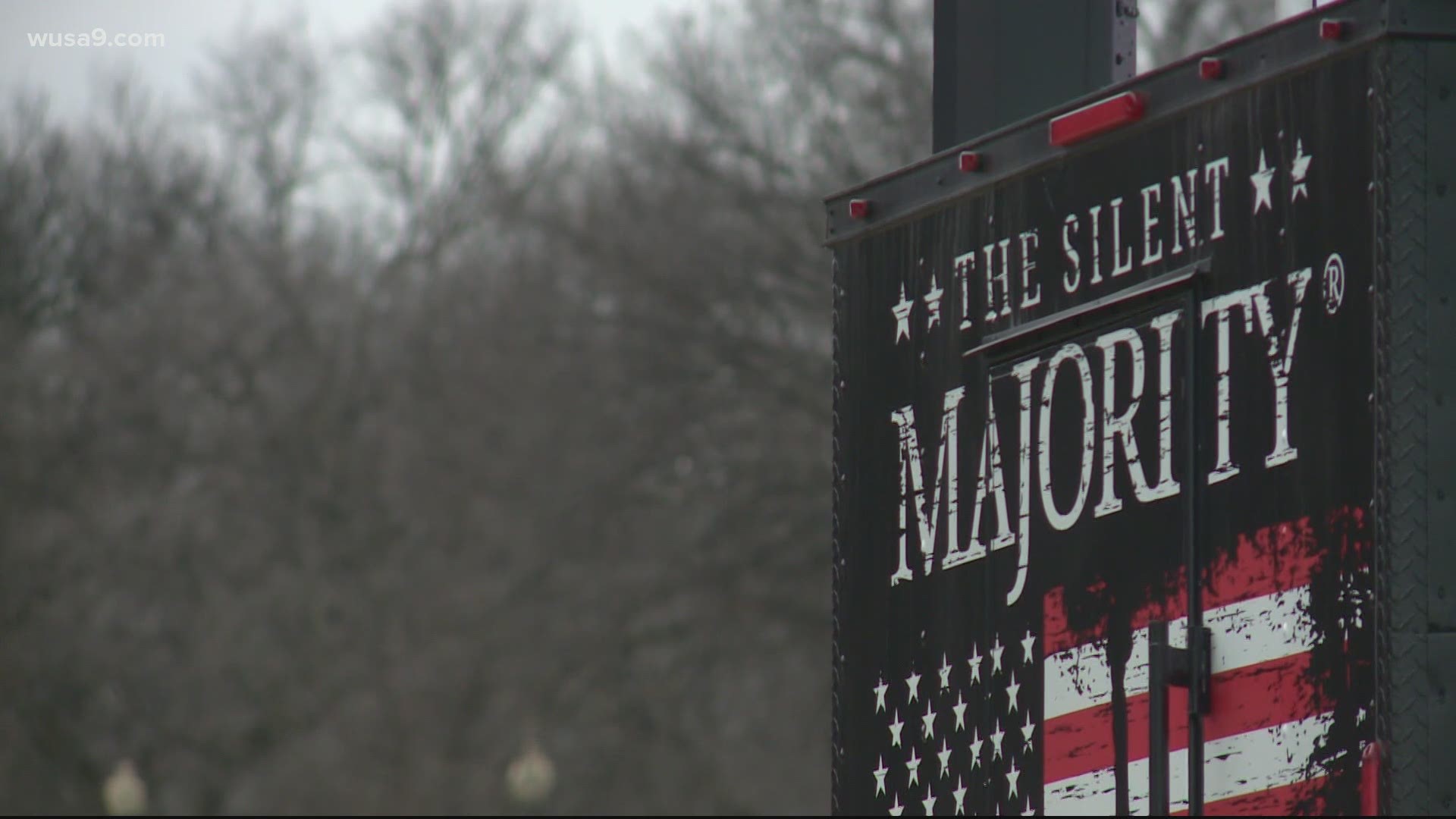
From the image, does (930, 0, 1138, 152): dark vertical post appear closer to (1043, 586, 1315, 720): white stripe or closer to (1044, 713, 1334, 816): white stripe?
(1043, 586, 1315, 720): white stripe

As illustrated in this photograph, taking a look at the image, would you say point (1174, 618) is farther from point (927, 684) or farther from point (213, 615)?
point (213, 615)

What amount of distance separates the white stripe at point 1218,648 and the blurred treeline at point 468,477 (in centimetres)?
2191

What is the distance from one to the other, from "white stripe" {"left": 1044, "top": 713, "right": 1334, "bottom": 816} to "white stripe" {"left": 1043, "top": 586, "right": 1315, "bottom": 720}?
13 cm

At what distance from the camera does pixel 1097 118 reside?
194 inches

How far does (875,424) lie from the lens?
557cm

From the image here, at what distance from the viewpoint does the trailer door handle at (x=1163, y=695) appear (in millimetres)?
4480

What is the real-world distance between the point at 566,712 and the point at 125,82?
10287 mm

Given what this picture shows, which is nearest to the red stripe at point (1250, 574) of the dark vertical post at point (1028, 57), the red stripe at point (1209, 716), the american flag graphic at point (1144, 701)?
the american flag graphic at point (1144, 701)

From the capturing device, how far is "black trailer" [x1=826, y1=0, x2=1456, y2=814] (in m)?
4.09

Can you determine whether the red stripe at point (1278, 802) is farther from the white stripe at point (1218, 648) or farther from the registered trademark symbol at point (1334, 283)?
the registered trademark symbol at point (1334, 283)

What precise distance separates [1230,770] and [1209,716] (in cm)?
11

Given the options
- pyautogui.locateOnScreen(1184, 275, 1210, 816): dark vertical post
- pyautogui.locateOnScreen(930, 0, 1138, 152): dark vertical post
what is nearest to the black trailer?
pyautogui.locateOnScreen(1184, 275, 1210, 816): dark vertical post

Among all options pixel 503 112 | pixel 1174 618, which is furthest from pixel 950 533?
pixel 503 112

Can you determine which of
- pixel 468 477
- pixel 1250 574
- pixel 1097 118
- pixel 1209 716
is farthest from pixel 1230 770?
pixel 468 477
